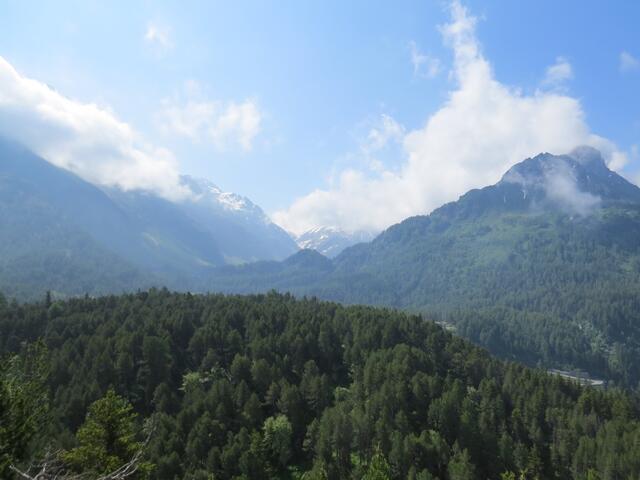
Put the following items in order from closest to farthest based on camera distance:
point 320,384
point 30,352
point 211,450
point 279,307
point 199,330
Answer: point 30,352
point 211,450
point 320,384
point 199,330
point 279,307

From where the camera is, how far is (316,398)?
12069 centimetres

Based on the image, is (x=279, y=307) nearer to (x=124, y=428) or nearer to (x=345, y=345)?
(x=345, y=345)

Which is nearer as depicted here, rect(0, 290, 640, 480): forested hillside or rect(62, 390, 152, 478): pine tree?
rect(62, 390, 152, 478): pine tree

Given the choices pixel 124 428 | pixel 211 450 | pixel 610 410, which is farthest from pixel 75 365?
pixel 610 410

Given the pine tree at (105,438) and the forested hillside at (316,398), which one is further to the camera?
the forested hillside at (316,398)

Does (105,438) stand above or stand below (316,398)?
above

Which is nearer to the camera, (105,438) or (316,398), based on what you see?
(105,438)

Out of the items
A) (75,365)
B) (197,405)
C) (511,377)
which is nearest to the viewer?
(197,405)

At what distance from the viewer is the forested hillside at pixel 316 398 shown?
98438 millimetres

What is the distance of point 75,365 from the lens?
13000 cm

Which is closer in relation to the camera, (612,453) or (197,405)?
(612,453)

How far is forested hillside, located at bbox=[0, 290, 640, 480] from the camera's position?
98438mm

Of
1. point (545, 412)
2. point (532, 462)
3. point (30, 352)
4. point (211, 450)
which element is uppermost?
point (30, 352)

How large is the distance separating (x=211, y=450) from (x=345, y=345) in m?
67.6
